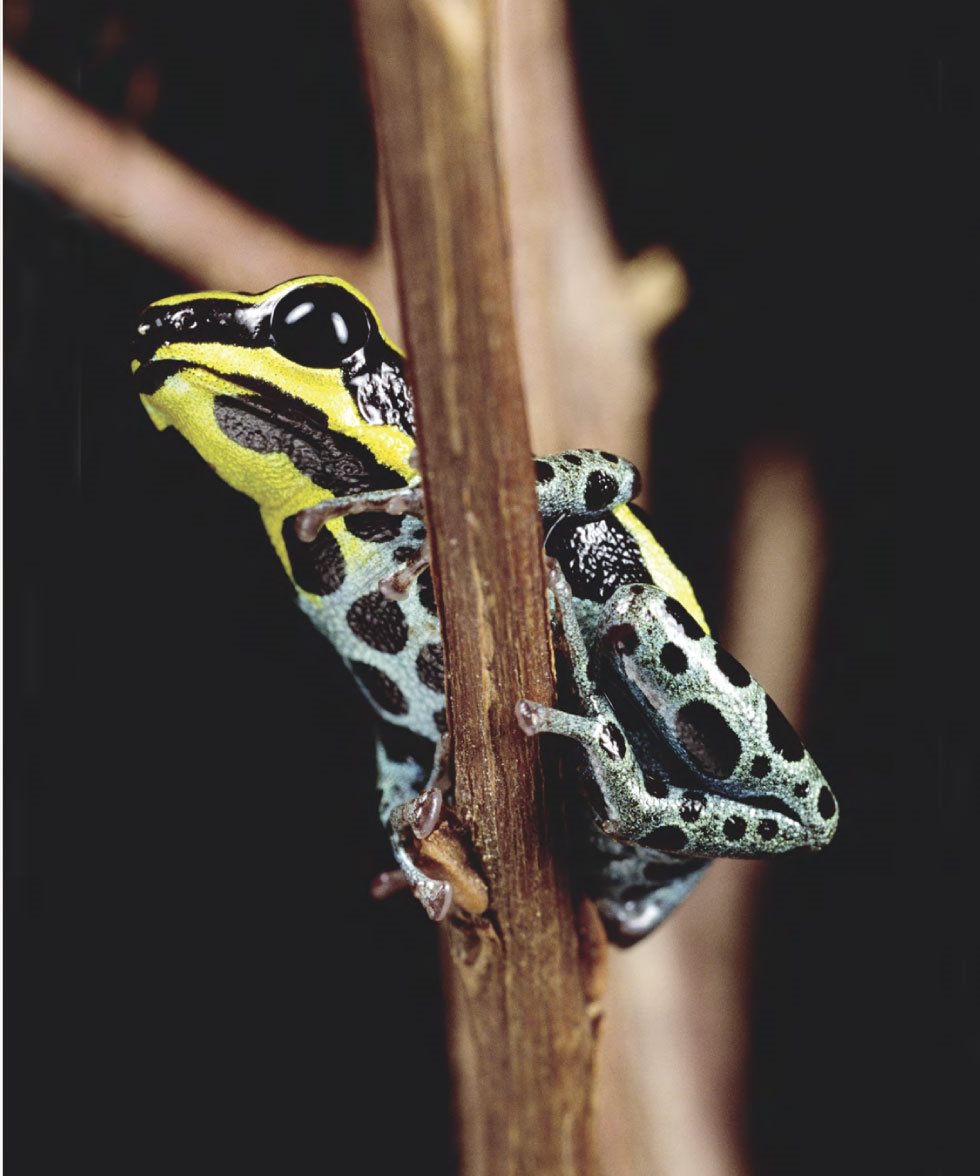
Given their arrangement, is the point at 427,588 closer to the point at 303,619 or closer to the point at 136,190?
the point at 303,619

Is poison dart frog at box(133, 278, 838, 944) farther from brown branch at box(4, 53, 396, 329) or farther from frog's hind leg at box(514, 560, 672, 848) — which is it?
brown branch at box(4, 53, 396, 329)

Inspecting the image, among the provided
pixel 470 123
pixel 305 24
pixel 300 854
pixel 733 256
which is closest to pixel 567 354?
pixel 733 256

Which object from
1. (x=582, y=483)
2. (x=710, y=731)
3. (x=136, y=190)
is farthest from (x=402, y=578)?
(x=136, y=190)

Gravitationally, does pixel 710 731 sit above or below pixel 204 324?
below

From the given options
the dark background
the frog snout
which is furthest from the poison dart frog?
the dark background

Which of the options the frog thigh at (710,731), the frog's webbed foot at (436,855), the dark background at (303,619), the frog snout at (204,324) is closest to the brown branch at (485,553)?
the frog's webbed foot at (436,855)

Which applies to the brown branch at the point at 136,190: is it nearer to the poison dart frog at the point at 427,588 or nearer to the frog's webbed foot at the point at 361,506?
the poison dart frog at the point at 427,588
